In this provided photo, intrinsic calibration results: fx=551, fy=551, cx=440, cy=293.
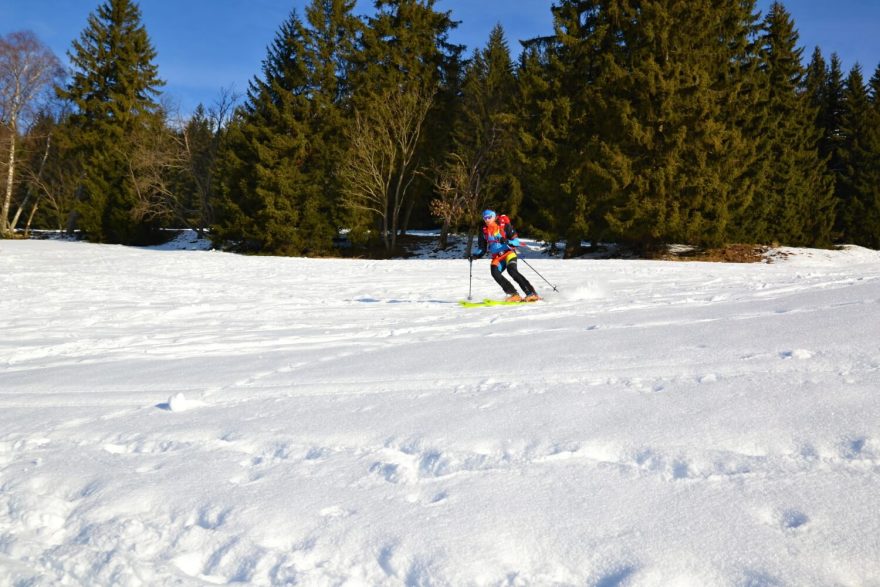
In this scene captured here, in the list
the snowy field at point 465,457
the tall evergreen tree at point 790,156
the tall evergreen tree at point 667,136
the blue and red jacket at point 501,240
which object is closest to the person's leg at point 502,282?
the blue and red jacket at point 501,240

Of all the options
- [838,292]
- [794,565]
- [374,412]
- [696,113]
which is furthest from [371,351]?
[696,113]

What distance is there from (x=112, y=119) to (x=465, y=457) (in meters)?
40.6

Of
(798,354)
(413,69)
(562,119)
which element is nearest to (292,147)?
(413,69)

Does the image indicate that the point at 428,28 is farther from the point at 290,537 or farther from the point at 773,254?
the point at 290,537

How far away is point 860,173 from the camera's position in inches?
1142

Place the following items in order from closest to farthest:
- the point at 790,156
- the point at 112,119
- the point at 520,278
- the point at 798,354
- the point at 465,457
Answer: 1. the point at 465,457
2. the point at 798,354
3. the point at 520,278
4. the point at 790,156
5. the point at 112,119

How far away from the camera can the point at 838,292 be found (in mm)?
6789

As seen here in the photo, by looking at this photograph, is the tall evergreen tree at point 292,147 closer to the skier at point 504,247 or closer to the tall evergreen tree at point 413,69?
the tall evergreen tree at point 413,69

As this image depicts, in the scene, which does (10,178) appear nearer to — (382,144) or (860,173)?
(382,144)

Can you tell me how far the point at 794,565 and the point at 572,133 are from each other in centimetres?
2371

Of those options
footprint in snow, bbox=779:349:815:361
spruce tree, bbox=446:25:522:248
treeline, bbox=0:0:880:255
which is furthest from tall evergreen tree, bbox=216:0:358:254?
footprint in snow, bbox=779:349:815:361

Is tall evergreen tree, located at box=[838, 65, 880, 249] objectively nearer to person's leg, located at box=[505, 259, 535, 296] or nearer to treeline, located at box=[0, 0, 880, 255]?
treeline, located at box=[0, 0, 880, 255]

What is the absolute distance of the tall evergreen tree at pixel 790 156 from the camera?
25678mm

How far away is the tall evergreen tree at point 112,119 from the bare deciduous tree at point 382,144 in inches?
563
